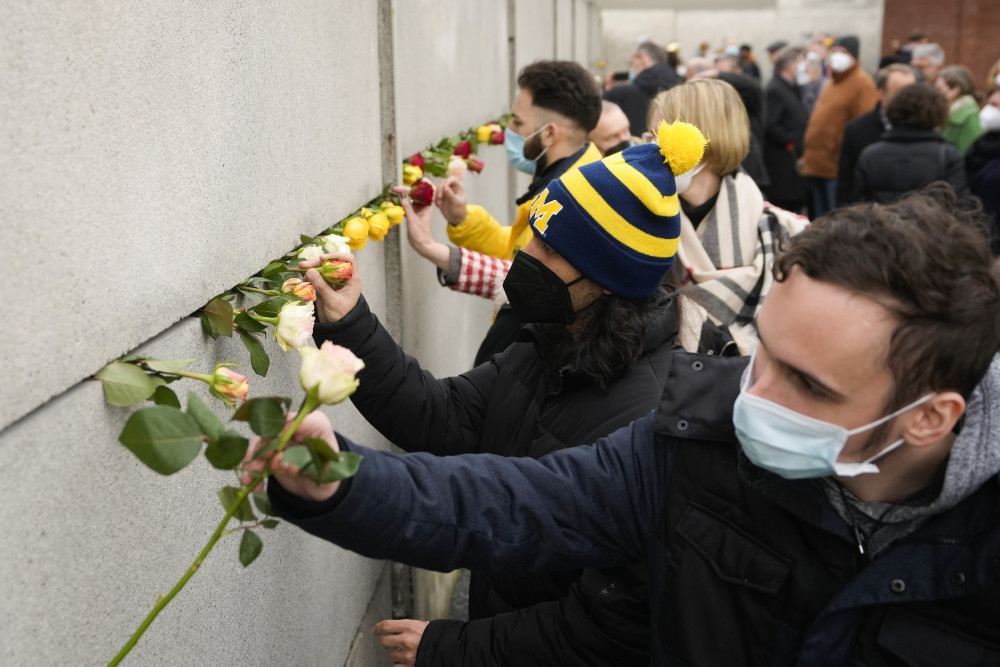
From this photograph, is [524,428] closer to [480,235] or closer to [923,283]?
[923,283]

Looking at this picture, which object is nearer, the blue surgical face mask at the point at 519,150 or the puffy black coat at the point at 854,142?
the blue surgical face mask at the point at 519,150

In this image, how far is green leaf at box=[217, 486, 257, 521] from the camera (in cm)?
116

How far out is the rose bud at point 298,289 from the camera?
67.1 inches

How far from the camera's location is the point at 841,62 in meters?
8.99

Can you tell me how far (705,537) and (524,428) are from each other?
75 cm

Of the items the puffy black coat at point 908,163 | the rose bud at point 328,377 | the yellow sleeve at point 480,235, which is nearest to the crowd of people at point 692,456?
the rose bud at point 328,377

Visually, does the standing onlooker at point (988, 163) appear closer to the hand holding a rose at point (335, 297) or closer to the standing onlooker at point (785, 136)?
the standing onlooker at point (785, 136)

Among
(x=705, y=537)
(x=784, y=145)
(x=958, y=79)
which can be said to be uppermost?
(x=705, y=537)

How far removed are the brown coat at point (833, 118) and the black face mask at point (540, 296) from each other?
7469mm

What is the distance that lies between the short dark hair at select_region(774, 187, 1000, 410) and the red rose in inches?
76.6

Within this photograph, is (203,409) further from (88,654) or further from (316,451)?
(88,654)

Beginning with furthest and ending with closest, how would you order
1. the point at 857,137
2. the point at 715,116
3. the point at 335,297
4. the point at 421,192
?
the point at 857,137
the point at 715,116
the point at 421,192
the point at 335,297

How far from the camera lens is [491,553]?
5.08 feet

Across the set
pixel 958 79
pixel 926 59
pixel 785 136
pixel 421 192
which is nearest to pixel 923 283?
pixel 421 192
